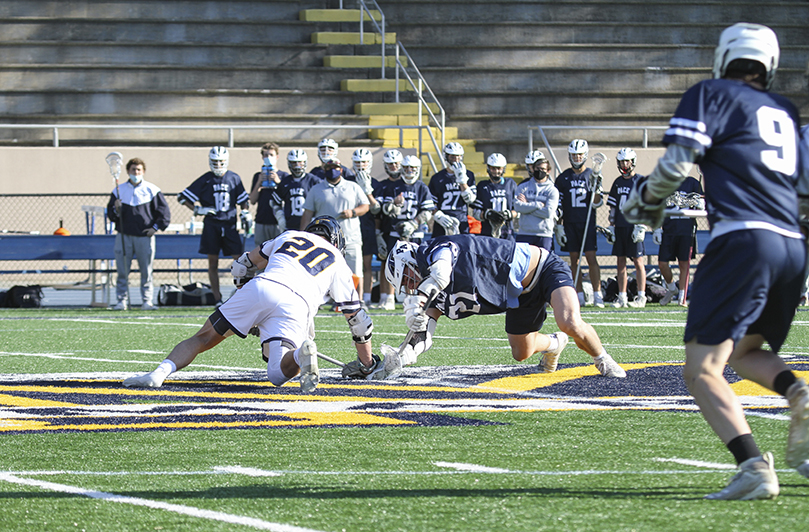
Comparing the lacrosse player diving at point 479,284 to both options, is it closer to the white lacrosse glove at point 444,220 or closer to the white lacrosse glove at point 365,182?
the white lacrosse glove at point 444,220

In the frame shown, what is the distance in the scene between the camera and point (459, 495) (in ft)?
12.6

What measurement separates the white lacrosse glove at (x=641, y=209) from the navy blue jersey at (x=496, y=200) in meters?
10.6

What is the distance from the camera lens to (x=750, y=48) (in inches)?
149

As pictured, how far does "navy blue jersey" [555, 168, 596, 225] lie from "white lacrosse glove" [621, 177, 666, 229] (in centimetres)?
1101

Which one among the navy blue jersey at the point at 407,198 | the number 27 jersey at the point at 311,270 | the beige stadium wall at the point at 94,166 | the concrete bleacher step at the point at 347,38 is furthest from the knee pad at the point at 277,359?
the concrete bleacher step at the point at 347,38

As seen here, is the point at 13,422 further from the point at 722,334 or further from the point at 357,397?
the point at 722,334

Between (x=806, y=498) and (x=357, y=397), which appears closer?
(x=806, y=498)

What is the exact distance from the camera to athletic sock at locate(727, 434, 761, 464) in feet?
11.7

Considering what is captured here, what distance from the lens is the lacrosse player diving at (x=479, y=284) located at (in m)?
6.81

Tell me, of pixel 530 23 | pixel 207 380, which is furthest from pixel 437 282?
pixel 530 23

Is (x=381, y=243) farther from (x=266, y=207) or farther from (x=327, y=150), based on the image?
(x=266, y=207)

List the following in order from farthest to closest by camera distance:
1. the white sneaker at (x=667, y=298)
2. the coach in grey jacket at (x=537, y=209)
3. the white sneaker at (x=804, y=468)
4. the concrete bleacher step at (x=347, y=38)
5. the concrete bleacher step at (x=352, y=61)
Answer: the concrete bleacher step at (x=347, y=38) < the concrete bleacher step at (x=352, y=61) < the white sneaker at (x=667, y=298) < the coach in grey jacket at (x=537, y=209) < the white sneaker at (x=804, y=468)

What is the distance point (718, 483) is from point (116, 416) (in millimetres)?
3232

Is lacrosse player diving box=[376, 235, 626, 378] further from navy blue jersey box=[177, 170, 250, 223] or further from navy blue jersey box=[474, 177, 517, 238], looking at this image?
navy blue jersey box=[177, 170, 250, 223]
